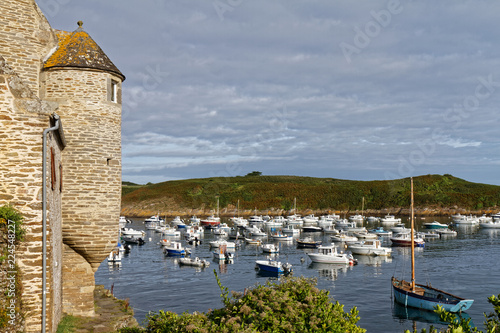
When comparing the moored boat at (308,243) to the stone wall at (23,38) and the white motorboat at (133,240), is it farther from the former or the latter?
the stone wall at (23,38)

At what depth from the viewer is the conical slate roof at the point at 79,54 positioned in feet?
70.4

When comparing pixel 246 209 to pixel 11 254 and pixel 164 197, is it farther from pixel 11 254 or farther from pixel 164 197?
pixel 11 254

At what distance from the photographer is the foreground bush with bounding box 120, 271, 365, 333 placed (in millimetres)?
11453

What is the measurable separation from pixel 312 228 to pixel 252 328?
317 feet

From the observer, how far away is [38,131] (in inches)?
599

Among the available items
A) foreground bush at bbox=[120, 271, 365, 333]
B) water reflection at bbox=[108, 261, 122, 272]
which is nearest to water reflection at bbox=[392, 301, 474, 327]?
foreground bush at bbox=[120, 271, 365, 333]

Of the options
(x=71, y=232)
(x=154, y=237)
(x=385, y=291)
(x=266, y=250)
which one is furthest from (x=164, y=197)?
(x=71, y=232)

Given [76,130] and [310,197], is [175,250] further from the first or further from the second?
[310,197]

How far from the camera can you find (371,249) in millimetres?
69875

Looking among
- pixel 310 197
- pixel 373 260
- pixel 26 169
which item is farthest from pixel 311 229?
pixel 26 169

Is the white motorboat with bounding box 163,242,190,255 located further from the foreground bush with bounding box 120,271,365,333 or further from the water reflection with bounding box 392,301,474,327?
the foreground bush with bounding box 120,271,365,333

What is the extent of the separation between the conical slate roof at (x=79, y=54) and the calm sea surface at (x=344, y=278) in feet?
70.4

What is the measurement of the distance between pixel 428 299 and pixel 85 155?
100ft

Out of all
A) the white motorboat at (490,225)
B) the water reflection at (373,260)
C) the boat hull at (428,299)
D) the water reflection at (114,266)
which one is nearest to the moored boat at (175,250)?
the water reflection at (114,266)
